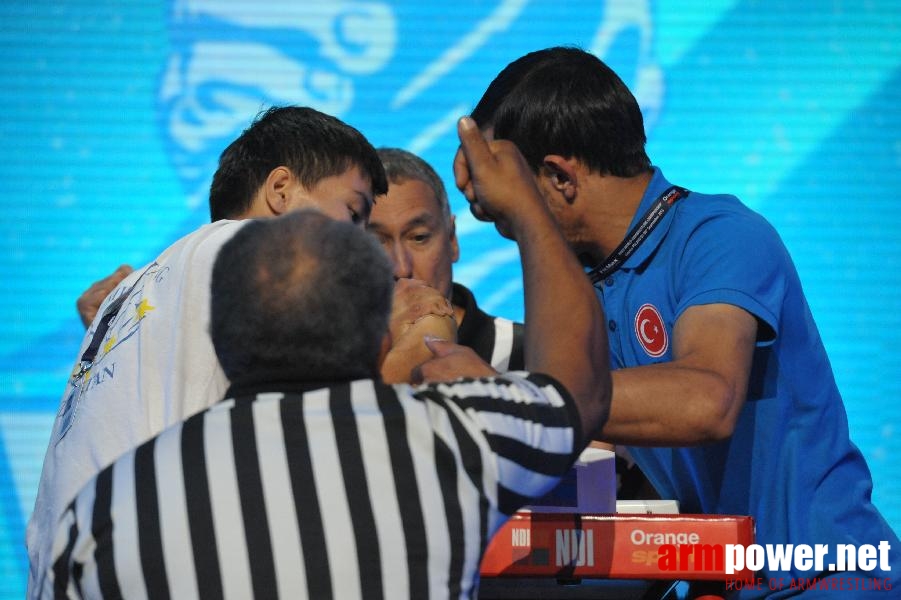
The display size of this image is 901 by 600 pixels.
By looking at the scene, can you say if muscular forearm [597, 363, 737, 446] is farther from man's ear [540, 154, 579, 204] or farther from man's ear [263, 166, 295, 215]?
man's ear [263, 166, 295, 215]

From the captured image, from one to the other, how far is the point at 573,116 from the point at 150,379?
0.98m

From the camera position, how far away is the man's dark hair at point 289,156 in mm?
2188

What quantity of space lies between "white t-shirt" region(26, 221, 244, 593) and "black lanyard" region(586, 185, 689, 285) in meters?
0.79

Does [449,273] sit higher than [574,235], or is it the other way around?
[449,273]

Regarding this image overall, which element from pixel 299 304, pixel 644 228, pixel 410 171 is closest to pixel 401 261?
pixel 410 171

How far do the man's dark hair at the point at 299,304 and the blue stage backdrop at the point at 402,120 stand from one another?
10.5 ft

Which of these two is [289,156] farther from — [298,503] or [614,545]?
[298,503]

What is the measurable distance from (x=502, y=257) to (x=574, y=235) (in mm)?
2348

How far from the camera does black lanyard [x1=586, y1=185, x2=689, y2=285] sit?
2.05m

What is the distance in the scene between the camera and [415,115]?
4.57m

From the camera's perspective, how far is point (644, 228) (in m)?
2.05

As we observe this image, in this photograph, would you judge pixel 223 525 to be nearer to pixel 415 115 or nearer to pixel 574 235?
pixel 574 235

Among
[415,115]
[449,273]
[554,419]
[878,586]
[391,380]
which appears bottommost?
[878,586]

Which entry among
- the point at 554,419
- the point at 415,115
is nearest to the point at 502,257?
the point at 415,115
